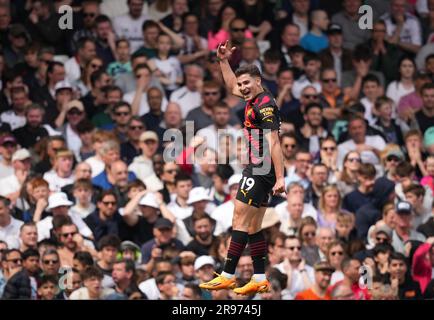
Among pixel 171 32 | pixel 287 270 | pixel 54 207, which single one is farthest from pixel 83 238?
pixel 171 32

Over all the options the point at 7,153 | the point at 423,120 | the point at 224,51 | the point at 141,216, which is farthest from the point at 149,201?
the point at 224,51

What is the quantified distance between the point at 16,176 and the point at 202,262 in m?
3.19

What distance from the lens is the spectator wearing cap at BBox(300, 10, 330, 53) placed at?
2655 centimetres

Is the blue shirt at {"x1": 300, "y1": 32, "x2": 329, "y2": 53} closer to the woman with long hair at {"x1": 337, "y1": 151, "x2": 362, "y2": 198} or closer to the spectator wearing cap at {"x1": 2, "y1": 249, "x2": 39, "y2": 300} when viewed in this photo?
the woman with long hair at {"x1": 337, "y1": 151, "x2": 362, "y2": 198}

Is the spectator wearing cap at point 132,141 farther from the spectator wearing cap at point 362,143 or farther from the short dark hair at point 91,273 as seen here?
the spectator wearing cap at point 362,143

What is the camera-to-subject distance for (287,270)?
22.5 m

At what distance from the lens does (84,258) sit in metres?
22.5

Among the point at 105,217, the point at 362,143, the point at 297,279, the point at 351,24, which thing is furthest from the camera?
the point at 351,24

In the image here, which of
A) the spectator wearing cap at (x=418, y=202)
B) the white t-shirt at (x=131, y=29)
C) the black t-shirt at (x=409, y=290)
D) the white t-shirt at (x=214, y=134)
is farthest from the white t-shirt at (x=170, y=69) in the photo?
the black t-shirt at (x=409, y=290)

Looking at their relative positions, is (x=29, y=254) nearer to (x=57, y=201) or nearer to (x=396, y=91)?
(x=57, y=201)

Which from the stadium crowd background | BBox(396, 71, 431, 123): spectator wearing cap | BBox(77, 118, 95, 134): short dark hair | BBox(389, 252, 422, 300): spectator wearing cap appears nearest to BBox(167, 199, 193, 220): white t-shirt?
the stadium crowd background

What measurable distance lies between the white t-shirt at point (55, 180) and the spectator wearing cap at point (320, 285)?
3.72 m

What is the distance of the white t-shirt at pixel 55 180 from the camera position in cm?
2375
